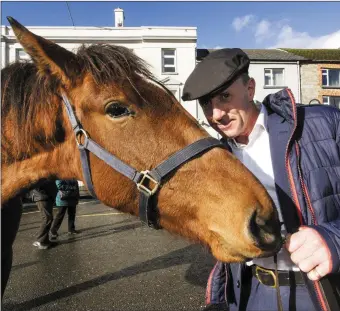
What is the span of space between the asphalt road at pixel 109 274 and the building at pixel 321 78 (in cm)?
2368

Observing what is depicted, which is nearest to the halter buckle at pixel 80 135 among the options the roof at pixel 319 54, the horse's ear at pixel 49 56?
the horse's ear at pixel 49 56

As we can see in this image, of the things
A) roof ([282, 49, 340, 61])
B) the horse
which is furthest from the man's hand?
roof ([282, 49, 340, 61])

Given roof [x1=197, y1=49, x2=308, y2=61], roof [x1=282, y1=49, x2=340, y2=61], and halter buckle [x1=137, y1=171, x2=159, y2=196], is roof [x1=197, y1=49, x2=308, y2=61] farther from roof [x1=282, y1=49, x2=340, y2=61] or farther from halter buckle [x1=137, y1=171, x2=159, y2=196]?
halter buckle [x1=137, y1=171, x2=159, y2=196]

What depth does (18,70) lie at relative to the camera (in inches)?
82.8

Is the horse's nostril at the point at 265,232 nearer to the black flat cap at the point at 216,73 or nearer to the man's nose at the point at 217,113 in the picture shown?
the man's nose at the point at 217,113

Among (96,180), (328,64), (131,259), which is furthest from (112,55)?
(328,64)

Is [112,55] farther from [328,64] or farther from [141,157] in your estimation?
[328,64]

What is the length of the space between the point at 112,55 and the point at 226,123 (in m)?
0.80

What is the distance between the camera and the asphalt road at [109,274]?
4.40m

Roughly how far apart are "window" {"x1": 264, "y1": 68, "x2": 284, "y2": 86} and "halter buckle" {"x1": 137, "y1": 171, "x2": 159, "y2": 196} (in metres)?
27.2

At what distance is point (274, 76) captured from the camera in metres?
27.2

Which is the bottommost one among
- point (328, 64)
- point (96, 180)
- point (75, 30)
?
point (96, 180)

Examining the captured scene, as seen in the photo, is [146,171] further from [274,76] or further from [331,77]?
[331,77]

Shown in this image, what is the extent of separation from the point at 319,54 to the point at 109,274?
30.9 metres
